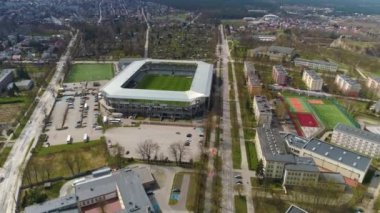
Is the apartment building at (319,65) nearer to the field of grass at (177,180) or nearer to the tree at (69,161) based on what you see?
the field of grass at (177,180)

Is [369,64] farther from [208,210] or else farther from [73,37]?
[73,37]

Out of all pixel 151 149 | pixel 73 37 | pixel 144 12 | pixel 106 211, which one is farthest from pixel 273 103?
pixel 144 12

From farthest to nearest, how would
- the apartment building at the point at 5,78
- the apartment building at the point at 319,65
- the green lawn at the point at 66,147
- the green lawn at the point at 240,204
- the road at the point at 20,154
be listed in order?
the apartment building at the point at 319,65
the apartment building at the point at 5,78
the green lawn at the point at 66,147
the road at the point at 20,154
the green lawn at the point at 240,204

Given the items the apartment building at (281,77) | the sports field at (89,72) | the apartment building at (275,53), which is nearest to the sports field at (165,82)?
the sports field at (89,72)

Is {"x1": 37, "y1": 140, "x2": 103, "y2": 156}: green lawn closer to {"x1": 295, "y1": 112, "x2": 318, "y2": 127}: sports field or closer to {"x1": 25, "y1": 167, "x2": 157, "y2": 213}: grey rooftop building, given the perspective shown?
{"x1": 25, "y1": 167, "x2": 157, "y2": 213}: grey rooftop building

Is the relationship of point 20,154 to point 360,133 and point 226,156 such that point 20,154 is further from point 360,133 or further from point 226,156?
point 360,133

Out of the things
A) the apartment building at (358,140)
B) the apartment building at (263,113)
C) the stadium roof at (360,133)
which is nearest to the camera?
the apartment building at (358,140)
